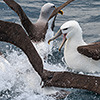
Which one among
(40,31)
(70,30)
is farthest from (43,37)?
(70,30)

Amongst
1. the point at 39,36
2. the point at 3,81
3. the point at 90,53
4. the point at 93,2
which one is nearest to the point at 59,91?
the point at 3,81

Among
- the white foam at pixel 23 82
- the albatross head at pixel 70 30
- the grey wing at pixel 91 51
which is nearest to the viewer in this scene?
the white foam at pixel 23 82

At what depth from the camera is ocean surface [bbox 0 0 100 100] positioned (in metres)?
4.85

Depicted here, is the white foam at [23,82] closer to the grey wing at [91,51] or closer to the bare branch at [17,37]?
the bare branch at [17,37]

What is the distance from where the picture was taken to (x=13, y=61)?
590 cm

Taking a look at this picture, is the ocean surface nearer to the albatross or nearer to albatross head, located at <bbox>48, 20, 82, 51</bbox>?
the albatross

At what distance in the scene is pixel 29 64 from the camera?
556 cm

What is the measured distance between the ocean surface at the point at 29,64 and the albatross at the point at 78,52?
11.2 inches

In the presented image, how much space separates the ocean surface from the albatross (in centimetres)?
29

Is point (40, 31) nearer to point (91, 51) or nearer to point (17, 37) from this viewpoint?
point (91, 51)

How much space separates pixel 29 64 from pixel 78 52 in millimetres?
1098

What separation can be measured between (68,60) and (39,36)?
109cm

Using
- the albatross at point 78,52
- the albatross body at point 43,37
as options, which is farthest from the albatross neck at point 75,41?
the albatross body at point 43,37

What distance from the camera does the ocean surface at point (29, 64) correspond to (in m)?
4.85
